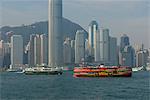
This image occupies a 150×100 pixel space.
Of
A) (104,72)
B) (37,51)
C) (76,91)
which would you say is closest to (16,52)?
(37,51)

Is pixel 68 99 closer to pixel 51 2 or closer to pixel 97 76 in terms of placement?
pixel 97 76

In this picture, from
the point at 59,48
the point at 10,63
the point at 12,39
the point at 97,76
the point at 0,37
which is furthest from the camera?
the point at 0,37

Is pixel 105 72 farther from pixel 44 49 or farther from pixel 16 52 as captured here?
pixel 44 49

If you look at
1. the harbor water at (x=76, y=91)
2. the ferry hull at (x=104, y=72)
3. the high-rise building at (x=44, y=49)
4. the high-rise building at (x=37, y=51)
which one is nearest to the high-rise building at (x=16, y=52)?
the high-rise building at (x=37, y=51)

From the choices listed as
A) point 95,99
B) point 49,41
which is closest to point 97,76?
point 95,99

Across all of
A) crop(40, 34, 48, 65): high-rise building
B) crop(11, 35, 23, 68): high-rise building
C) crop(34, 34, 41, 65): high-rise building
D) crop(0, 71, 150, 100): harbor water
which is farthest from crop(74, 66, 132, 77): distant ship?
crop(40, 34, 48, 65): high-rise building

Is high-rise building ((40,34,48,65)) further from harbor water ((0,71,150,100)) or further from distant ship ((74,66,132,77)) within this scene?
harbor water ((0,71,150,100))

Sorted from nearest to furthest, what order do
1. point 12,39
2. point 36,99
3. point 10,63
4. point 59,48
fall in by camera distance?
point 36,99
point 10,63
point 59,48
point 12,39

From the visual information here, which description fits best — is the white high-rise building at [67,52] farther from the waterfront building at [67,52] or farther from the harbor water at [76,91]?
the harbor water at [76,91]
